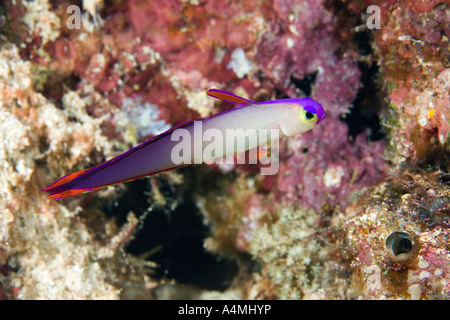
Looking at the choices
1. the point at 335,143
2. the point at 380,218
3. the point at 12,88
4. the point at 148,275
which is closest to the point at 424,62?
the point at 335,143

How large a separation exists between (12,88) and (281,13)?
3.07 meters

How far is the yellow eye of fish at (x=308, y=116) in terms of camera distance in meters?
2.03

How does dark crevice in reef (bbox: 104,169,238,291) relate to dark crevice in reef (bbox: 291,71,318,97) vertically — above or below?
below

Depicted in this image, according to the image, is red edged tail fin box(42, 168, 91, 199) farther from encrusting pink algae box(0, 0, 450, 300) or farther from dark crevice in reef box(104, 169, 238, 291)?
dark crevice in reef box(104, 169, 238, 291)

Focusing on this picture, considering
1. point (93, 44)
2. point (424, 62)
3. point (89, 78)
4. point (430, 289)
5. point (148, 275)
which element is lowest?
point (430, 289)

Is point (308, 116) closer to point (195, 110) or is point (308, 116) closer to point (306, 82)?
point (306, 82)

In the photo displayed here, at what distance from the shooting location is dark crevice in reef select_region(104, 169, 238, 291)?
456 cm

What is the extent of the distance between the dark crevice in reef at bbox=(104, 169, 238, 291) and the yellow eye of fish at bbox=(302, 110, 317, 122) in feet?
9.26

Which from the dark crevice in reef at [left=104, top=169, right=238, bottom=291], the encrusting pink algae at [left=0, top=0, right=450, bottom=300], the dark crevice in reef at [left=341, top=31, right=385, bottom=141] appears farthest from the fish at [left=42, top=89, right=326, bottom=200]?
the dark crevice in reef at [left=104, top=169, right=238, bottom=291]

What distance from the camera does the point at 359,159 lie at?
380 cm

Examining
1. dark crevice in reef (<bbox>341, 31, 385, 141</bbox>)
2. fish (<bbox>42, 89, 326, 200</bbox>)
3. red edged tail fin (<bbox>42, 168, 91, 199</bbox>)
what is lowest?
red edged tail fin (<bbox>42, 168, 91, 199</bbox>)

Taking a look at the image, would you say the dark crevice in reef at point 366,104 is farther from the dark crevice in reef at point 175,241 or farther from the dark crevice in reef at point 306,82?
the dark crevice in reef at point 175,241

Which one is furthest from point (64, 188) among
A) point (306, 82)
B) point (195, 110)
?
point (306, 82)

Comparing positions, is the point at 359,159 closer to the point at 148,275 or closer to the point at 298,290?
the point at 298,290
